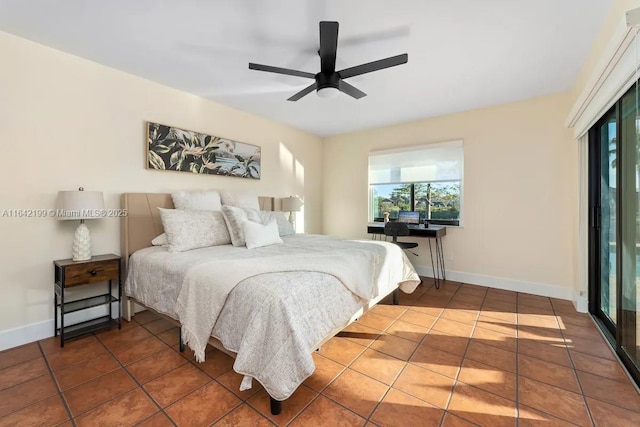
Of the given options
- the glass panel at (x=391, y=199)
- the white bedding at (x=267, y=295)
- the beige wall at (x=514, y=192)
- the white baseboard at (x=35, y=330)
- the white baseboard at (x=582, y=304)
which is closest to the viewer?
the white bedding at (x=267, y=295)

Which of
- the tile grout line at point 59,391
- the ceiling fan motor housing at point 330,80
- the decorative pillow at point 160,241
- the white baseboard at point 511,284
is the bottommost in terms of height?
the tile grout line at point 59,391

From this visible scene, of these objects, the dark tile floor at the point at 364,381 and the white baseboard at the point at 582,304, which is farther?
the white baseboard at the point at 582,304

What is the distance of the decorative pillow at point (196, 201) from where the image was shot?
2867mm

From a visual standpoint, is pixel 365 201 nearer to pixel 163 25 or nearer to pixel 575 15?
pixel 575 15

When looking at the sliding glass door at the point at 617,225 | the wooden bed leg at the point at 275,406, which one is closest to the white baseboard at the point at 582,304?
the sliding glass door at the point at 617,225

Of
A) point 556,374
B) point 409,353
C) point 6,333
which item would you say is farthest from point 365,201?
point 6,333

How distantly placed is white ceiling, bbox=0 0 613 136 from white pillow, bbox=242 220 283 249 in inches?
61.4

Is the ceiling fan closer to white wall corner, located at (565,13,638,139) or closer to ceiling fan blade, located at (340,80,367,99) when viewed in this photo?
ceiling fan blade, located at (340,80,367,99)

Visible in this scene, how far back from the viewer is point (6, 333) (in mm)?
2068

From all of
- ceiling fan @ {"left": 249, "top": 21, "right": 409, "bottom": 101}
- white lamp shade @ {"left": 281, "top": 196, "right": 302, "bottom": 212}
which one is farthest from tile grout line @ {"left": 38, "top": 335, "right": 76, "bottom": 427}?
white lamp shade @ {"left": 281, "top": 196, "right": 302, "bottom": 212}

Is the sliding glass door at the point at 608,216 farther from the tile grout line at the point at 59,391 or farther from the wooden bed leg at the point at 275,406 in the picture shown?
the tile grout line at the point at 59,391

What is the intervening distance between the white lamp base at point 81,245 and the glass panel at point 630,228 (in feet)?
13.3

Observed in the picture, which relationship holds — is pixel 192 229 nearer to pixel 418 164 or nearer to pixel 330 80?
pixel 330 80

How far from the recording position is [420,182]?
420 cm
